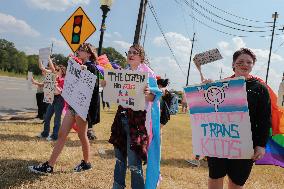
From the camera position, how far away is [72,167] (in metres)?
6.54

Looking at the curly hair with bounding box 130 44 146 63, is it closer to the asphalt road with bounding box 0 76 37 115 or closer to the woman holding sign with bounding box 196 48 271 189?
the woman holding sign with bounding box 196 48 271 189

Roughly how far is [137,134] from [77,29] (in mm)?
4987

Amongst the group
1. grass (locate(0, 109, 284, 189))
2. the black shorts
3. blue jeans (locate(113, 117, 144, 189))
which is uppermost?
the black shorts

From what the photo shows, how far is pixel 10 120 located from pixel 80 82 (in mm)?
6667

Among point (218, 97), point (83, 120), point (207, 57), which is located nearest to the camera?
point (218, 97)

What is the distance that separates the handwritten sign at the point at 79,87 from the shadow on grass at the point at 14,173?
3.65 feet

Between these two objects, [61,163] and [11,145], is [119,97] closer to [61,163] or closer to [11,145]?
[61,163]

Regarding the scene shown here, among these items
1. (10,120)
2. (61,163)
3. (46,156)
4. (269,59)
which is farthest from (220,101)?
(269,59)

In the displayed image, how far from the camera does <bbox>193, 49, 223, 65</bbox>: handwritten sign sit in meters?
5.28

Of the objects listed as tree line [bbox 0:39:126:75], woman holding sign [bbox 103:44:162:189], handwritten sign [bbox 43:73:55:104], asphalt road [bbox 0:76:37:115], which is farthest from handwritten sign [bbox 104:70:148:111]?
tree line [bbox 0:39:126:75]

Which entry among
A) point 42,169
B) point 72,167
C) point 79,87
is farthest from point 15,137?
point 79,87

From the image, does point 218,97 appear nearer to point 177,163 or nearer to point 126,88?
point 126,88

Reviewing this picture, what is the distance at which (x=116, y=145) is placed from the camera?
484 cm

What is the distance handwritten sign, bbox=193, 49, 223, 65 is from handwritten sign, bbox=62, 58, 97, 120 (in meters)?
1.40
